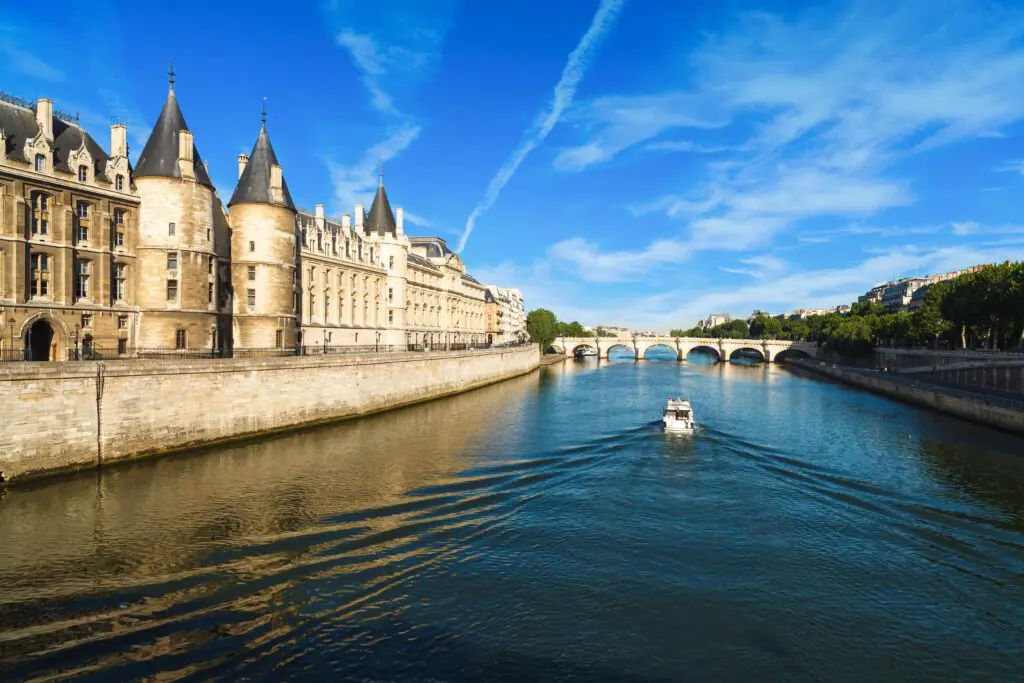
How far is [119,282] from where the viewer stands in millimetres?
33750

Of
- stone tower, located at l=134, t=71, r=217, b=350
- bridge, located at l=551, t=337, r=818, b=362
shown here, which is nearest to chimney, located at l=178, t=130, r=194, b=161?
stone tower, located at l=134, t=71, r=217, b=350

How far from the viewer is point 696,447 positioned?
1297 inches

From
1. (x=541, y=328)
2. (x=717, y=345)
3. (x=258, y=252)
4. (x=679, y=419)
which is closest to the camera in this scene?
(x=679, y=419)

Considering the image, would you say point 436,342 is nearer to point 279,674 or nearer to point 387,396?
point 387,396

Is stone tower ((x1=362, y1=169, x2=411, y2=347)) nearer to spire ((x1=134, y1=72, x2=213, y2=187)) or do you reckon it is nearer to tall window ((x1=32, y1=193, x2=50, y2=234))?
spire ((x1=134, y1=72, x2=213, y2=187))

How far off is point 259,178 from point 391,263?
26092mm

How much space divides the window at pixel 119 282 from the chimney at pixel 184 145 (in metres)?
7.43

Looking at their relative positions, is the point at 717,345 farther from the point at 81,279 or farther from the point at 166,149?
the point at 81,279

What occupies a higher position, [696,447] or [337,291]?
[337,291]

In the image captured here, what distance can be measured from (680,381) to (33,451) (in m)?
75.0

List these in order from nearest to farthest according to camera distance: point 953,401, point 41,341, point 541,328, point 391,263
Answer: point 41,341 → point 953,401 → point 391,263 → point 541,328

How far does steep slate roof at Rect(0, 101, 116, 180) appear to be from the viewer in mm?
29172

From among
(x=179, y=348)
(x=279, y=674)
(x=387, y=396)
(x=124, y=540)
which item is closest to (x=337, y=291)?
(x=387, y=396)

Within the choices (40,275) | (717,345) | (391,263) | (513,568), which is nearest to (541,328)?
(717,345)
